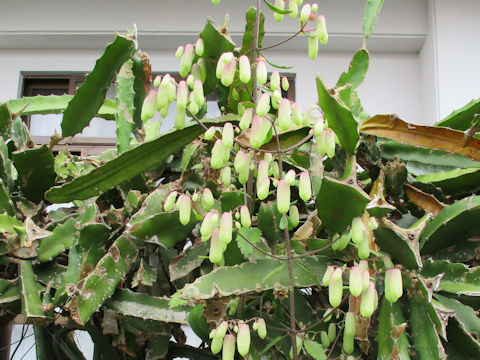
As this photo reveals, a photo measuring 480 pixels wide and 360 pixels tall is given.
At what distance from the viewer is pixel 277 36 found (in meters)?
2.95

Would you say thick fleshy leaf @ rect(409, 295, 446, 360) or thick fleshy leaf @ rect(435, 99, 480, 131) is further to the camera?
thick fleshy leaf @ rect(435, 99, 480, 131)

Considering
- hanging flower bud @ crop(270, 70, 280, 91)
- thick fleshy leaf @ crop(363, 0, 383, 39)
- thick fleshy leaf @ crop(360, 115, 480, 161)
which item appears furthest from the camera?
thick fleshy leaf @ crop(363, 0, 383, 39)

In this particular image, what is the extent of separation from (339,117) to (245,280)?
21 centimetres

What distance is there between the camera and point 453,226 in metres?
0.69

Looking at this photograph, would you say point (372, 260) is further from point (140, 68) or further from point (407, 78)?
point (407, 78)

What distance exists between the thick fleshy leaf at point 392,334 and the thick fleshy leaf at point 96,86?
477mm

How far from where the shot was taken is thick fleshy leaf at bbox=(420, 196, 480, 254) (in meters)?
0.68

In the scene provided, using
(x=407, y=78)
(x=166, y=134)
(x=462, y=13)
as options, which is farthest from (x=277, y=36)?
(x=166, y=134)

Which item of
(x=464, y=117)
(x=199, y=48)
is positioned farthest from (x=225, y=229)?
(x=464, y=117)

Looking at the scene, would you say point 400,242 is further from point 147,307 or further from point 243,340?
point 147,307

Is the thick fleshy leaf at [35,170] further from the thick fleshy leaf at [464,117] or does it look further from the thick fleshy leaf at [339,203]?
A: the thick fleshy leaf at [464,117]

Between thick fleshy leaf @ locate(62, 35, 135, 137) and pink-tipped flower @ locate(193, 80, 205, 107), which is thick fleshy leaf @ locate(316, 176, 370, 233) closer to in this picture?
pink-tipped flower @ locate(193, 80, 205, 107)

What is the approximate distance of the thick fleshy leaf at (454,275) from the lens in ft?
2.15

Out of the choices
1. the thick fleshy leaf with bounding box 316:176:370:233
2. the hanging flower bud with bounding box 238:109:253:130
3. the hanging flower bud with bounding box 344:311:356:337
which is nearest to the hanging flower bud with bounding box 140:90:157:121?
the hanging flower bud with bounding box 238:109:253:130
